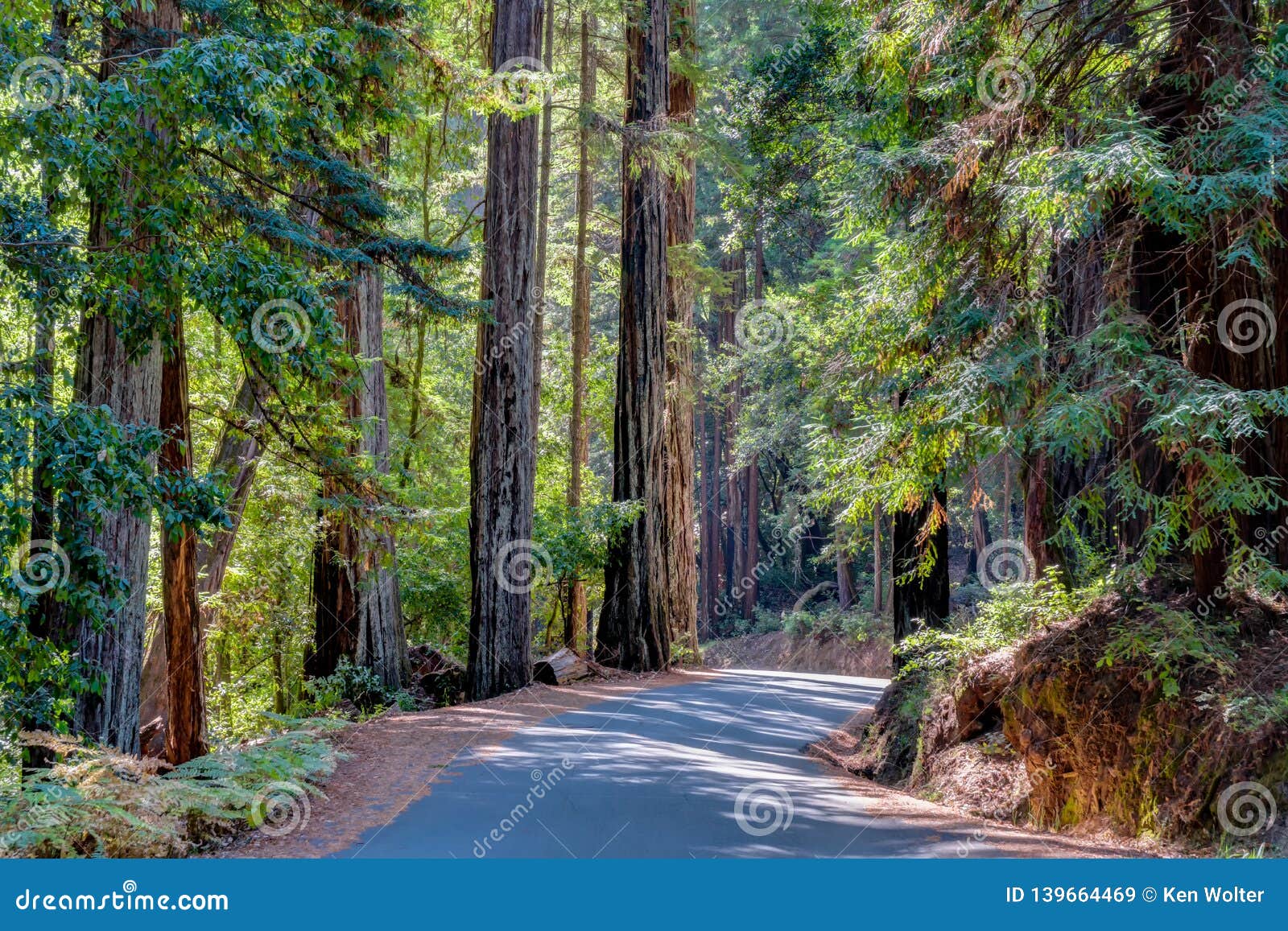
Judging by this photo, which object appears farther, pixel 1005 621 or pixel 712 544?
pixel 712 544

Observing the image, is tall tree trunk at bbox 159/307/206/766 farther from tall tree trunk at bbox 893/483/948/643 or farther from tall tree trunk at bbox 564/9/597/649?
tall tree trunk at bbox 564/9/597/649

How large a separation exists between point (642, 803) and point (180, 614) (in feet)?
21.0

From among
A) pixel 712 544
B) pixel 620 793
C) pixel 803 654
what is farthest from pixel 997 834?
pixel 712 544

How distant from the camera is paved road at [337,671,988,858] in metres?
5.75

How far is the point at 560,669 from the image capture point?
52.9 feet

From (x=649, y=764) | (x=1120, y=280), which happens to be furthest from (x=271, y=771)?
(x=1120, y=280)

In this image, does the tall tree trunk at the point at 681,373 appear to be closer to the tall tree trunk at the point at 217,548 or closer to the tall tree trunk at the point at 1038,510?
the tall tree trunk at the point at 217,548

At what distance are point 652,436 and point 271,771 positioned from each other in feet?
42.8

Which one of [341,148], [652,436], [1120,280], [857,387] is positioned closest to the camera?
[1120,280]

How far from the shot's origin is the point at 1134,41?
8336 millimetres

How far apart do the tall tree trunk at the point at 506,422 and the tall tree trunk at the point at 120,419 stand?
5877mm

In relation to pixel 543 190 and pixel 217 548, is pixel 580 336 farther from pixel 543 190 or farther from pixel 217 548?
pixel 217 548

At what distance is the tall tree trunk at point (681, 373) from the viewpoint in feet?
68.3

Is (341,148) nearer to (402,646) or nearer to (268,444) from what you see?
(268,444)
